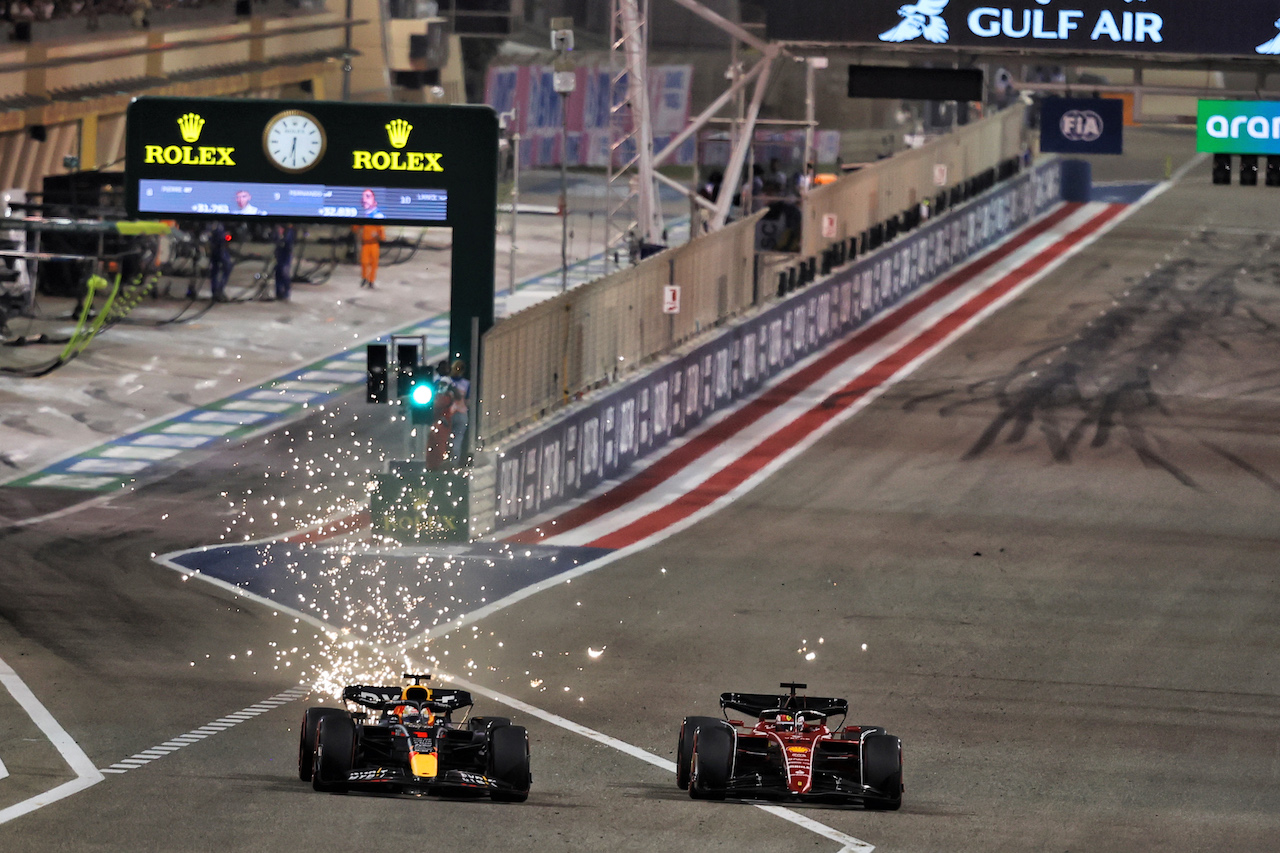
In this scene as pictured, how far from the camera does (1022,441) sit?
1175 inches

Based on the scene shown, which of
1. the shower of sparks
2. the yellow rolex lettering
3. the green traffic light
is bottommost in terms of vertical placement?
the shower of sparks

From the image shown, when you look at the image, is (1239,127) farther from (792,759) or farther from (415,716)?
(415,716)

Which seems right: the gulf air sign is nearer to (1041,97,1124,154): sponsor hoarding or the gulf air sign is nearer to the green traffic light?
(1041,97,1124,154): sponsor hoarding

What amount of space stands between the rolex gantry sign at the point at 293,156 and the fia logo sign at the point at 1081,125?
1440cm

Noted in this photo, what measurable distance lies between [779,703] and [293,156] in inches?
449

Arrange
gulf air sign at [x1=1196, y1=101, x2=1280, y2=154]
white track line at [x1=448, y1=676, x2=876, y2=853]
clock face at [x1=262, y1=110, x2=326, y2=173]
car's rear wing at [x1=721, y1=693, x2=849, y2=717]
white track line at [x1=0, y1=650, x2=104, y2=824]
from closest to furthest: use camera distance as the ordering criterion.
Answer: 1. white track line at [x1=448, y1=676, x2=876, y2=853]
2. white track line at [x1=0, y1=650, x2=104, y2=824]
3. car's rear wing at [x1=721, y1=693, x2=849, y2=717]
4. clock face at [x1=262, y1=110, x2=326, y2=173]
5. gulf air sign at [x1=1196, y1=101, x2=1280, y2=154]

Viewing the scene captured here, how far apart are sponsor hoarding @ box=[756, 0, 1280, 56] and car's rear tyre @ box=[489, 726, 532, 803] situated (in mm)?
18868

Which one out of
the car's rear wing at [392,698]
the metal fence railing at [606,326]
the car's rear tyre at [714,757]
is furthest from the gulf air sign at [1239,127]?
the car's rear wing at [392,698]

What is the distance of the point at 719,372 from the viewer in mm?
32000

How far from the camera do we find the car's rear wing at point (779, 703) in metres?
13.7

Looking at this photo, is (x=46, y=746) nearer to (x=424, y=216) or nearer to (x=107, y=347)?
(x=424, y=216)

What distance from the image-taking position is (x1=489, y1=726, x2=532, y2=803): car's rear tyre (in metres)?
13.3

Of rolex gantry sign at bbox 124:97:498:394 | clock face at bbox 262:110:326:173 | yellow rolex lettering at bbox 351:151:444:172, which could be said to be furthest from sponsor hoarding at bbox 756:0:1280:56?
clock face at bbox 262:110:326:173

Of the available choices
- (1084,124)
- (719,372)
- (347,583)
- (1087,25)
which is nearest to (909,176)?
(1084,124)
